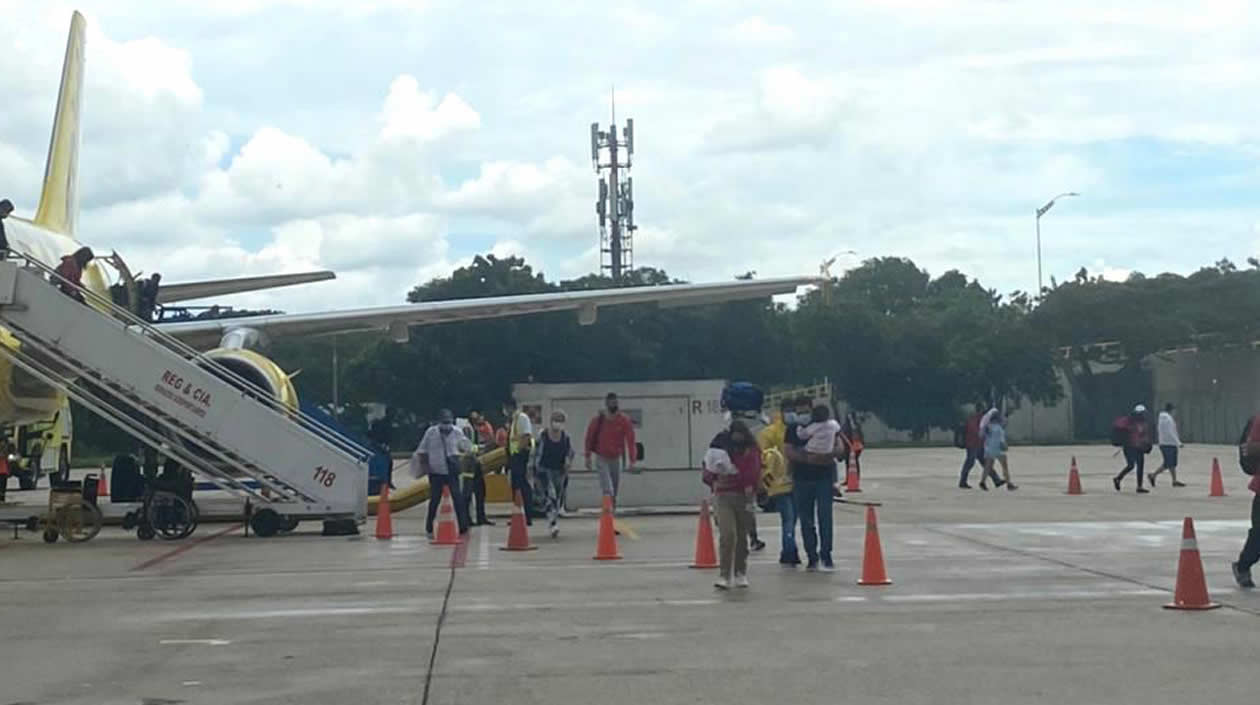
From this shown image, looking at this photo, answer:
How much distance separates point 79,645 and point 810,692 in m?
5.09

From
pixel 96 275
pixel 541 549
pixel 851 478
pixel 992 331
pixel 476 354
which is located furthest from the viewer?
pixel 992 331

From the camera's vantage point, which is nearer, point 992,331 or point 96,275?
point 96,275

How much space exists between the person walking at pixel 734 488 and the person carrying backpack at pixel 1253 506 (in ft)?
12.8

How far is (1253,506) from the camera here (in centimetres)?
1284

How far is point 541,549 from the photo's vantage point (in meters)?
18.4

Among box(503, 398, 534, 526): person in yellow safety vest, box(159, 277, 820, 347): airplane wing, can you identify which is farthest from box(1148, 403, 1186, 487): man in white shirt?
box(503, 398, 534, 526): person in yellow safety vest

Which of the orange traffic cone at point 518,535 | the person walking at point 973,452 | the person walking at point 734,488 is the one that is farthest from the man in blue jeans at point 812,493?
the person walking at point 973,452

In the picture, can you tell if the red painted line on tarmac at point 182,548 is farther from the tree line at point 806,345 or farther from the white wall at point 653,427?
the tree line at point 806,345

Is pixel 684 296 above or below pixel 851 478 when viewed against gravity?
above

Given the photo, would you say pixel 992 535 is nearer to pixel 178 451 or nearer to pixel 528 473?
pixel 528 473

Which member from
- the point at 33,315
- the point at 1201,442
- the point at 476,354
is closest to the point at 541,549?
the point at 33,315

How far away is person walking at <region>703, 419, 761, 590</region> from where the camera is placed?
13.7 metres

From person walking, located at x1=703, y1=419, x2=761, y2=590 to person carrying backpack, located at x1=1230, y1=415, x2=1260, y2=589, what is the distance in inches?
153

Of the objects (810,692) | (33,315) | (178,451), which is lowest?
(810,692)
